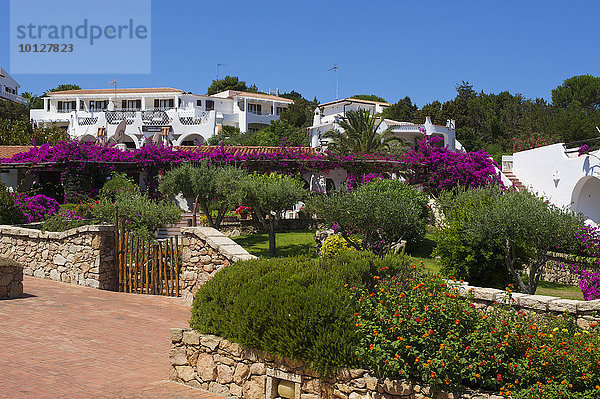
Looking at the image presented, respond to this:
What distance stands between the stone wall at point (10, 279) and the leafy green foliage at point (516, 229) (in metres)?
9.86

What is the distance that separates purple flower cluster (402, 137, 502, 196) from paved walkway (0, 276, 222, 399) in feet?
57.2

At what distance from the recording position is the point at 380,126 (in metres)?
48.1

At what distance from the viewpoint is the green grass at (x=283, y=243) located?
816 inches

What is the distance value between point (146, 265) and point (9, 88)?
78954 millimetres

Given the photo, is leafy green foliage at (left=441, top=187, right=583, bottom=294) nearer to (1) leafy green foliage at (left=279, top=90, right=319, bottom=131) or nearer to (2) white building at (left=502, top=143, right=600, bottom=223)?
(2) white building at (left=502, top=143, right=600, bottom=223)

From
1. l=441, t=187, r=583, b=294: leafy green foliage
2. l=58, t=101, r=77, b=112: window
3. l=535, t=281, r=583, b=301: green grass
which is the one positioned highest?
l=58, t=101, r=77, b=112: window

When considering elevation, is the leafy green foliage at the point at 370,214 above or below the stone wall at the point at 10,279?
above

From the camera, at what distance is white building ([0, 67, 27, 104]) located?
250 feet

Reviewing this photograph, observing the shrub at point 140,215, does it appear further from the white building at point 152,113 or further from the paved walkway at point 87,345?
the white building at point 152,113

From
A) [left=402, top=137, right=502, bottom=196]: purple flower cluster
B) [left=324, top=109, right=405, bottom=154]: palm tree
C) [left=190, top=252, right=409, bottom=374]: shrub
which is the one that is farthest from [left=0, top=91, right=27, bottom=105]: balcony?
[left=190, top=252, right=409, bottom=374]: shrub

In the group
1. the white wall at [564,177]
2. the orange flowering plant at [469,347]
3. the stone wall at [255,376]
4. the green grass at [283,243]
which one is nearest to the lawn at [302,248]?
the green grass at [283,243]

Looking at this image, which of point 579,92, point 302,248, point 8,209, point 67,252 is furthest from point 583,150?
point 579,92

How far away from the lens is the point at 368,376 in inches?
219

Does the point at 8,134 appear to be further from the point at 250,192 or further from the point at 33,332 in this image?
the point at 33,332
